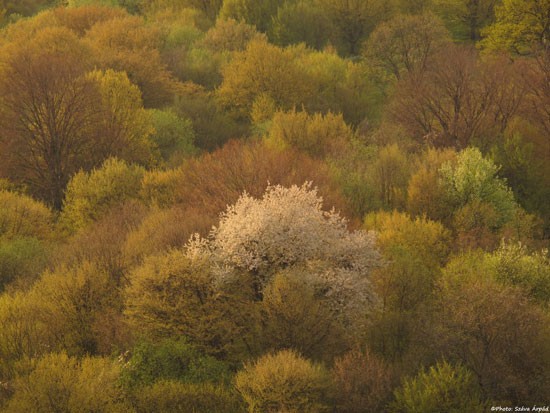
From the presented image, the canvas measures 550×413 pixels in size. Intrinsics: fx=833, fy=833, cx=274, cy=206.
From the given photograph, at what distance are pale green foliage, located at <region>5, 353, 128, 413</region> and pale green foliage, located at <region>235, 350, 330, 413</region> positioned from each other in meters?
5.09

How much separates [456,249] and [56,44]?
153 feet

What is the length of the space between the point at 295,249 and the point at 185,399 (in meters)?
8.45

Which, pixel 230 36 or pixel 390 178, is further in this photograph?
pixel 230 36

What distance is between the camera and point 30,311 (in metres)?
38.5

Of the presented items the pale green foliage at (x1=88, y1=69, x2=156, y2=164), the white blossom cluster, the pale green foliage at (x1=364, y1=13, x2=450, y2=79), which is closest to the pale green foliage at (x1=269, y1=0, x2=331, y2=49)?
the pale green foliage at (x1=364, y1=13, x2=450, y2=79)

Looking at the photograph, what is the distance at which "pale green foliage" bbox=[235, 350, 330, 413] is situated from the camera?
97.3 ft

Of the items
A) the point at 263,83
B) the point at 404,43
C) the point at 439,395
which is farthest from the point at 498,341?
the point at 404,43

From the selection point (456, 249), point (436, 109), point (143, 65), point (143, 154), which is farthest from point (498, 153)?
point (143, 65)

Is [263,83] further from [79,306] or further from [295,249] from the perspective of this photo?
[295,249]

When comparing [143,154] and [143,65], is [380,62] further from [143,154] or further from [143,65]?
[143,154]

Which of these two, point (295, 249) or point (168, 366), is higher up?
point (295, 249)

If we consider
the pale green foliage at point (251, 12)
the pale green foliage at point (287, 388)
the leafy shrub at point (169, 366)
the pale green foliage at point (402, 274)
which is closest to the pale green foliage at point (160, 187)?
the pale green foliage at point (402, 274)

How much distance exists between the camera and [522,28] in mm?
86188

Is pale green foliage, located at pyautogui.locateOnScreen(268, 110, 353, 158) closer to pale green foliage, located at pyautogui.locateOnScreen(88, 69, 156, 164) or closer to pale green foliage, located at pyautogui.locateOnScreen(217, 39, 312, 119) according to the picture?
pale green foliage, located at pyautogui.locateOnScreen(88, 69, 156, 164)
